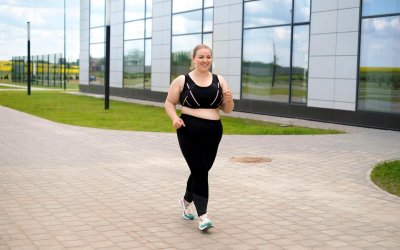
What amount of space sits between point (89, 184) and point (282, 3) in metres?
14.8

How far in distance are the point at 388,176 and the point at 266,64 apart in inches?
535

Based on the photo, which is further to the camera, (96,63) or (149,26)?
(96,63)

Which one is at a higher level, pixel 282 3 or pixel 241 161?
pixel 282 3

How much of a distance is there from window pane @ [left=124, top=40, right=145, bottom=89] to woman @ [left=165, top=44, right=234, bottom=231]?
87.6ft

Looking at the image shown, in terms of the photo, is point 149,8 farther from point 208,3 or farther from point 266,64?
point 266,64

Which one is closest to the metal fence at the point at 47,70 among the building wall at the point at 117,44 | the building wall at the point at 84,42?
the building wall at the point at 84,42

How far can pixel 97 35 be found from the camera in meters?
38.7

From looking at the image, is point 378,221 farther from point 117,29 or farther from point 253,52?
point 117,29

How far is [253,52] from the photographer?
22.4 metres

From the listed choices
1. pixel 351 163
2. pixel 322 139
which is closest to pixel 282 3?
pixel 322 139

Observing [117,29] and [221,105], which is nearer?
[221,105]

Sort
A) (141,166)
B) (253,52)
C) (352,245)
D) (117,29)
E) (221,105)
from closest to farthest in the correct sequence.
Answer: (352,245) < (221,105) < (141,166) < (253,52) < (117,29)

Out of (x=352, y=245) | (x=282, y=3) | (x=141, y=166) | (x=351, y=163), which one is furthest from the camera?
(x=282, y=3)

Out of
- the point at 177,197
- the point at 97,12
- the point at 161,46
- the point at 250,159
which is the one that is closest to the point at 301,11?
the point at 250,159
